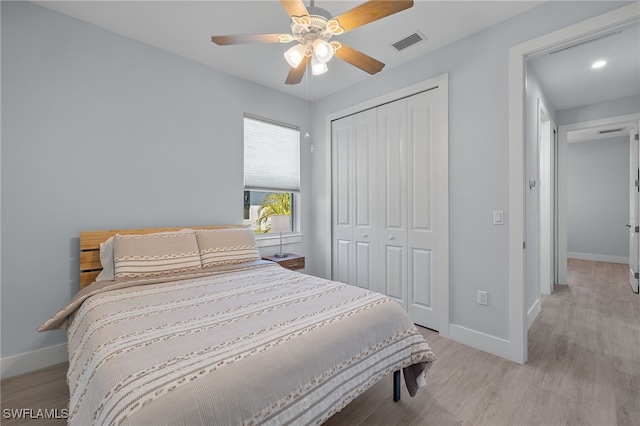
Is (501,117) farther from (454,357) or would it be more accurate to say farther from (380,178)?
(454,357)

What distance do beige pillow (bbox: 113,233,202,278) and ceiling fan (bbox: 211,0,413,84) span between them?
1596 mm

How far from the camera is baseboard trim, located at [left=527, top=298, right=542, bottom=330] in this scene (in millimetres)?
2898

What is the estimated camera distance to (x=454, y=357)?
7.60 feet

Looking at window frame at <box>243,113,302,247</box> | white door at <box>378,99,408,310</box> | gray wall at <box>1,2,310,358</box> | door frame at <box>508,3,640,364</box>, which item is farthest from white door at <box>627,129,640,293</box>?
gray wall at <box>1,2,310,358</box>

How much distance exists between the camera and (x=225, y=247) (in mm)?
2619

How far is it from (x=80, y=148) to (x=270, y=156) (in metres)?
1.91

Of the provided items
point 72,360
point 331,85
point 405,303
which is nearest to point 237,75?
point 331,85

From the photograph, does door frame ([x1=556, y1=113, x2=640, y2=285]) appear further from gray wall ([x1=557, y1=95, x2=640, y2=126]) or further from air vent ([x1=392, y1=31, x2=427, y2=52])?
air vent ([x1=392, y1=31, x2=427, y2=52])

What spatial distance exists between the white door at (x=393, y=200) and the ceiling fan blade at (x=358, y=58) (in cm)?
106

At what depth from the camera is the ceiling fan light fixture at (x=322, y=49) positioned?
172cm

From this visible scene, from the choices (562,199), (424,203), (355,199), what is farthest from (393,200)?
(562,199)

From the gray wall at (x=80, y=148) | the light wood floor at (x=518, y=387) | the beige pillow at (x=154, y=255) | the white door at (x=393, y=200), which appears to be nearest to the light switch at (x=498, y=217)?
the white door at (x=393, y=200)

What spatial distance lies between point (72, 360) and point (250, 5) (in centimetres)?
255

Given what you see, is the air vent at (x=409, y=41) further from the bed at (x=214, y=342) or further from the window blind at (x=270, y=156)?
the bed at (x=214, y=342)
